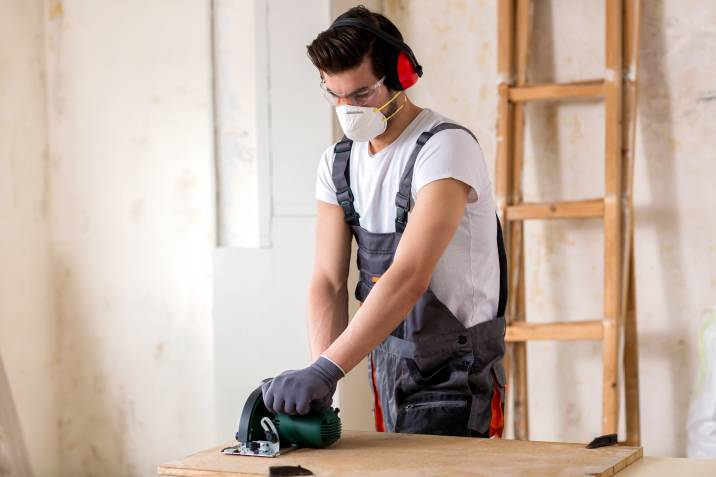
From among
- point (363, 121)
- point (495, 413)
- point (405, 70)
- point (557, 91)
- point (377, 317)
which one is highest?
point (557, 91)

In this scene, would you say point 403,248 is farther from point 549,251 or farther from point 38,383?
point 38,383

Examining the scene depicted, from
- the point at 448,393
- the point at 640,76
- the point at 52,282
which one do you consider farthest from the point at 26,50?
the point at 448,393

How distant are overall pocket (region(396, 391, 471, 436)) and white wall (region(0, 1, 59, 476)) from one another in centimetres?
212

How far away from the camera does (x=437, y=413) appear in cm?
196

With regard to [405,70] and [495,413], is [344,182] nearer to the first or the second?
[405,70]

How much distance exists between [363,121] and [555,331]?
1.45 meters

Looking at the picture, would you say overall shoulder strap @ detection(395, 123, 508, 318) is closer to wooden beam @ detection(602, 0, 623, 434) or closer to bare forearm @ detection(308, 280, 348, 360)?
bare forearm @ detection(308, 280, 348, 360)

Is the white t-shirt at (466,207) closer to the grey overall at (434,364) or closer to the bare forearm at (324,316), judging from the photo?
the grey overall at (434,364)

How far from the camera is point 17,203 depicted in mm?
3689

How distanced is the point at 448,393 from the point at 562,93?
1542 mm

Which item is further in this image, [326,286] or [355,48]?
[326,286]

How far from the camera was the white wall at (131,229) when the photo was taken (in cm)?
360

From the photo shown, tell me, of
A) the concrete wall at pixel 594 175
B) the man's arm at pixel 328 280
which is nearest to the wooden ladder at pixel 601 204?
the concrete wall at pixel 594 175

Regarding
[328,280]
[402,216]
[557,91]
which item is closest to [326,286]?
[328,280]
